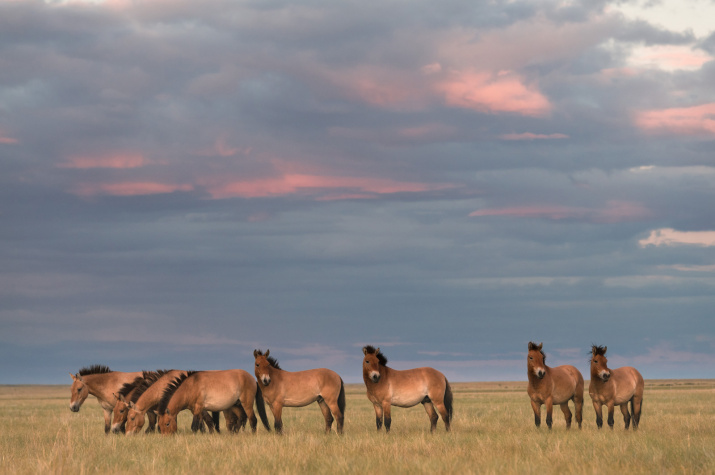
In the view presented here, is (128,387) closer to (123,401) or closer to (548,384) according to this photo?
(123,401)

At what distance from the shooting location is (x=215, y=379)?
18.1m

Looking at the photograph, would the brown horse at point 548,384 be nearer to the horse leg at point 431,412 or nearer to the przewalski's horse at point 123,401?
the horse leg at point 431,412

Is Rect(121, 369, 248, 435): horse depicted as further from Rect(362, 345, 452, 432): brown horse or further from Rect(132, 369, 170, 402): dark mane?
Rect(362, 345, 452, 432): brown horse

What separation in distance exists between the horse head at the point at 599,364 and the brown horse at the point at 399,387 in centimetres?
392

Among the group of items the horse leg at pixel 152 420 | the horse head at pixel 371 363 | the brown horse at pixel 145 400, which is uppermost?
the horse head at pixel 371 363

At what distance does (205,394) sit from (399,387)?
4919 mm

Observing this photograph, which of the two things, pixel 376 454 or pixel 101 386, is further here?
pixel 101 386

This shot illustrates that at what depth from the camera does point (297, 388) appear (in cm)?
1798

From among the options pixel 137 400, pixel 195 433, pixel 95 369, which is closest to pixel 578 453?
pixel 195 433

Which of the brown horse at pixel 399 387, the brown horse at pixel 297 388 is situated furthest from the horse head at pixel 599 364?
the brown horse at pixel 297 388

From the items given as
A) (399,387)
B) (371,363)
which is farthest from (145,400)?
(399,387)

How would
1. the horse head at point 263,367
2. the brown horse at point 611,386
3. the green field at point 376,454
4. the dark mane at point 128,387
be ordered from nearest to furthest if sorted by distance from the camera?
the green field at point 376,454 < the horse head at point 263,367 < the brown horse at point 611,386 < the dark mane at point 128,387

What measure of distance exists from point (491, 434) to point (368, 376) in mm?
3304

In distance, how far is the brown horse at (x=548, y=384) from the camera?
17.9 m
